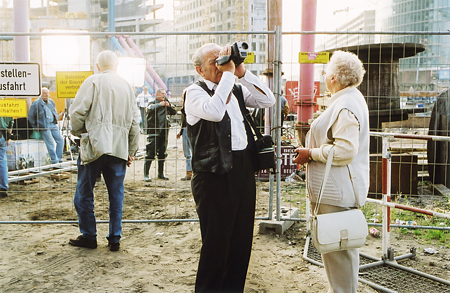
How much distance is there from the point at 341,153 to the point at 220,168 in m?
0.81

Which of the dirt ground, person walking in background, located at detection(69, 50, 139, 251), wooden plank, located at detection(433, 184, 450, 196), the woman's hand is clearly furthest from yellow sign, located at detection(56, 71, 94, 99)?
wooden plank, located at detection(433, 184, 450, 196)

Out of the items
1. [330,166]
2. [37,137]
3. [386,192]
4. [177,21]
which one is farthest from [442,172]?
[177,21]

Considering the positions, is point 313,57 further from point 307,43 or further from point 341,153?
point 307,43

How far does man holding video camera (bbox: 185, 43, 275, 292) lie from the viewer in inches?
109

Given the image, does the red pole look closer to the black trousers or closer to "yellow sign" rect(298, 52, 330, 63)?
"yellow sign" rect(298, 52, 330, 63)

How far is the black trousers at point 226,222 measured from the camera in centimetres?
288

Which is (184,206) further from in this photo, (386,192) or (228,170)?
(228,170)

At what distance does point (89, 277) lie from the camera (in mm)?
3805

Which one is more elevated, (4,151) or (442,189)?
(4,151)

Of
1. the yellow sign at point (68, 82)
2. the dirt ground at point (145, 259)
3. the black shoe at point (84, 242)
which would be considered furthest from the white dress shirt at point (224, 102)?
the yellow sign at point (68, 82)

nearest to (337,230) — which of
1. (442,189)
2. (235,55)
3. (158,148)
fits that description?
(235,55)

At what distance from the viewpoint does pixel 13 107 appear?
5328 millimetres

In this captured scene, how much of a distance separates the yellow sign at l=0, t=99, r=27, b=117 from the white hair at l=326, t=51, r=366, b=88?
4.01m

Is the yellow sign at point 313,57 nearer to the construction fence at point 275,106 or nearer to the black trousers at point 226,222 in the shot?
the construction fence at point 275,106
